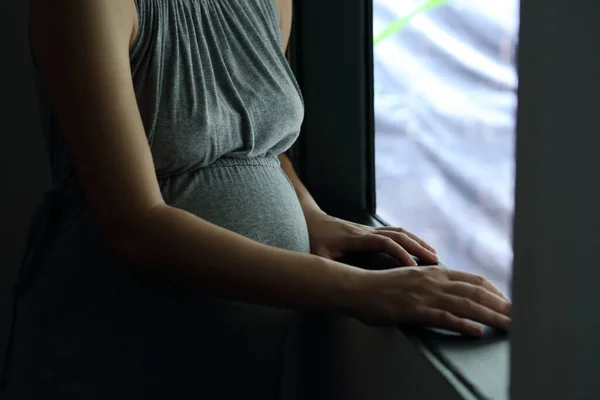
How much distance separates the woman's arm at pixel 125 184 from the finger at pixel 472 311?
0.11 metres

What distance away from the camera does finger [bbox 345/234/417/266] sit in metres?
0.95

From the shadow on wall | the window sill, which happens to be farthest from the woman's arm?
the shadow on wall

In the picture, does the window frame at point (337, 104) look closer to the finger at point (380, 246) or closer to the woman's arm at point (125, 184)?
the finger at point (380, 246)

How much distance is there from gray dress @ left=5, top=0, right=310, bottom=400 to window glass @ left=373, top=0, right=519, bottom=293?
1.06 ft

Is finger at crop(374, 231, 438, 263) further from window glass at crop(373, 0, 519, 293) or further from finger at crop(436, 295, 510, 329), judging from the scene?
finger at crop(436, 295, 510, 329)

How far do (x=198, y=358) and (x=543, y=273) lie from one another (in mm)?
565

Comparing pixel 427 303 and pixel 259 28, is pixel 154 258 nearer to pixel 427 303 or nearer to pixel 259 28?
pixel 427 303

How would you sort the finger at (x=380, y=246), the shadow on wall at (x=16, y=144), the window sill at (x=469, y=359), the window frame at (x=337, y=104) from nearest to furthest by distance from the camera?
the window sill at (x=469, y=359)
the finger at (x=380, y=246)
the window frame at (x=337, y=104)
the shadow on wall at (x=16, y=144)

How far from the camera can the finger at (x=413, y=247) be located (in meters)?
0.97

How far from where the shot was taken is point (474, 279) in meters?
0.73

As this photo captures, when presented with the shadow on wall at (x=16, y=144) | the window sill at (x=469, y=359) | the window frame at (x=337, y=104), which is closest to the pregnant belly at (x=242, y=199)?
the window sill at (x=469, y=359)

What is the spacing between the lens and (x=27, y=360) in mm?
850

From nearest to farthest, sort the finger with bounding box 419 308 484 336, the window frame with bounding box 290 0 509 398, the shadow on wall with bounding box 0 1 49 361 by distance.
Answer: the finger with bounding box 419 308 484 336, the window frame with bounding box 290 0 509 398, the shadow on wall with bounding box 0 1 49 361

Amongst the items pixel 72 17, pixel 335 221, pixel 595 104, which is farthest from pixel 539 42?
pixel 335 221
